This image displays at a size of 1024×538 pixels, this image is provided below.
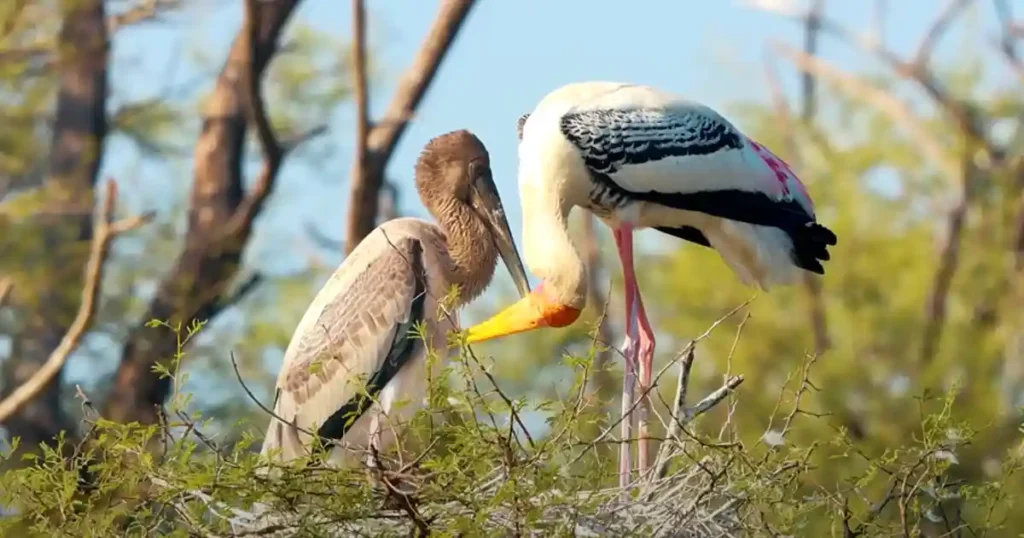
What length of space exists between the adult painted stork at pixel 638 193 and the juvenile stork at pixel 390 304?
0.73 ft

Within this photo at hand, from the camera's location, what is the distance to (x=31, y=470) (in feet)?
9.41

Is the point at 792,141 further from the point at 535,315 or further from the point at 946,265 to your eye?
the point at 535,315

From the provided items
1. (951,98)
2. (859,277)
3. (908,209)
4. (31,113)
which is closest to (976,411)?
(951,98)

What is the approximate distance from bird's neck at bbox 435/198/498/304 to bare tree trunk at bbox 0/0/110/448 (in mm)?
4921

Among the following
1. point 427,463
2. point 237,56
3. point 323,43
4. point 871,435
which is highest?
point 427,463

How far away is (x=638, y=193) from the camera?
4375 millimetres

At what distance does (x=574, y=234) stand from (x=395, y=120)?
0.86 metres

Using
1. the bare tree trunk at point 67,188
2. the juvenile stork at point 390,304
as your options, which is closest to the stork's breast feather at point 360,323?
the juvenile stork at point 390,304

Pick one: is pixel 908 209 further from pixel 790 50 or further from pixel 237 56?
pixel 237 56

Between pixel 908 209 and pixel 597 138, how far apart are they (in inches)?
311

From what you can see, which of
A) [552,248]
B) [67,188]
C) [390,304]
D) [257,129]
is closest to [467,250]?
[390,304]

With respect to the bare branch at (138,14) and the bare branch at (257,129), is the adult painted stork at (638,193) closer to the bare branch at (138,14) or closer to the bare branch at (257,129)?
the bare branch at (257,129)

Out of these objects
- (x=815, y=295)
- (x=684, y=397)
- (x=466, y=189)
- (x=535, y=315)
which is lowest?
(x=815, y=295)

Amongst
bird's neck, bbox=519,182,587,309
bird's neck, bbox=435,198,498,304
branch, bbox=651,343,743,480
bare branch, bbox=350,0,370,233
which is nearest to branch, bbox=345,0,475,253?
bare branch, bbox=350,0,370,233
